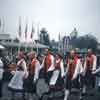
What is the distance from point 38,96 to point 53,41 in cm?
398

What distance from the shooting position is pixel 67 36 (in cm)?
960

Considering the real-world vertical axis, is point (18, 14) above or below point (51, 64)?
above

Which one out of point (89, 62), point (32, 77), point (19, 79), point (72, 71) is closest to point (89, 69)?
point (89, 62)

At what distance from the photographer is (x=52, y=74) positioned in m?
6.58

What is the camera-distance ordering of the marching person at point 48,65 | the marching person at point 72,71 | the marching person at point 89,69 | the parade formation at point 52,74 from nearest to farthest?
the parade formation at point 52,74 → the marching person at point 72,71 → the marching person at point 48,65 → the marching person at point 89,69

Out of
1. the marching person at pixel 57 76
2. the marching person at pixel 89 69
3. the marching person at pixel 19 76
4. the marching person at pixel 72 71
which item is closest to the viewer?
the marching person at pixel 19 76

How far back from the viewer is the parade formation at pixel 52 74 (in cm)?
596

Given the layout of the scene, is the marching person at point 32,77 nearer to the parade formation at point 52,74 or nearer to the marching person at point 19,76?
the parade formation at point 52,74

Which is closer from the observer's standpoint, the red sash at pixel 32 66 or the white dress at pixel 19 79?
the white dress at pixel 19 79

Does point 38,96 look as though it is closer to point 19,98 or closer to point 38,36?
point 19,98

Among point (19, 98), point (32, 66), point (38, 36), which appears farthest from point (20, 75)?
point (38, 36)

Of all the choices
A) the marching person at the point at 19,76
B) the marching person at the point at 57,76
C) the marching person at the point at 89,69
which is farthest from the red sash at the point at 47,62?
the marching person at the point at 19,76

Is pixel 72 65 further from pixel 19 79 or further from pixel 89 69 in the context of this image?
pixel 19 79

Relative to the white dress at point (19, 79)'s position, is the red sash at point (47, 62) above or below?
above
